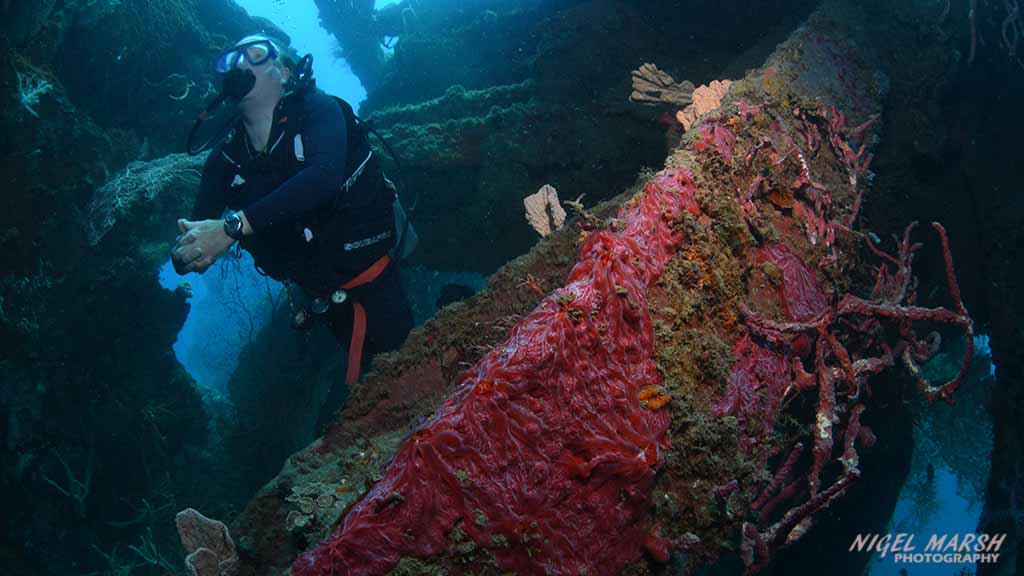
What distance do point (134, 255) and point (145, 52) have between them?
3687mm

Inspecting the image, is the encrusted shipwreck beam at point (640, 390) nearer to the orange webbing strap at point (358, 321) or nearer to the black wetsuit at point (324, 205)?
the orange webbing strap at point (358, 321)

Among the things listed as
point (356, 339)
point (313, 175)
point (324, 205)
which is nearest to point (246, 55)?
point (324, 205)

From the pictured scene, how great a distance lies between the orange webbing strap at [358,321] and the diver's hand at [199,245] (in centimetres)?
149

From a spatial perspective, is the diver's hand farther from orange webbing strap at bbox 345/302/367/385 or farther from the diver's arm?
orange webbing strap at bbox 345/302/367/385

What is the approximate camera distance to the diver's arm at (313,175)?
372 centimetres

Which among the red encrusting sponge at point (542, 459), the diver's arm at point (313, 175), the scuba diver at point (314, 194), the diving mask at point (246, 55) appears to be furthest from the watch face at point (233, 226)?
the red encrusting sponge at point (542, 459)

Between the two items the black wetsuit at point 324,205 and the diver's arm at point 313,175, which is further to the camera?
the black wetsuit at point 324,205

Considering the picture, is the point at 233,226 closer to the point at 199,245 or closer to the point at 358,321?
the point at 199,245

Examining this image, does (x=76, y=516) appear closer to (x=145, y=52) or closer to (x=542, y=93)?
(x=145, y=52)

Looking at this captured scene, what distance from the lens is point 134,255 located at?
7895mm

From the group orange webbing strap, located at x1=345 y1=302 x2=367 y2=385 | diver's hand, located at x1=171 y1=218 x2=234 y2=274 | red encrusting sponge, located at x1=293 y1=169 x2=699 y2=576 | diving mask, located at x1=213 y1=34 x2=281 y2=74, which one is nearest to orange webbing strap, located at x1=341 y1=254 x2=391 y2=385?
orange webbing strap, located at x1=345 y1=302 x2=367 y2=385

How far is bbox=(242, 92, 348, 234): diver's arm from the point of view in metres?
3.72

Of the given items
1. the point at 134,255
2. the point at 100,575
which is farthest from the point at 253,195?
the point at 100,575

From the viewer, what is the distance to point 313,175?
3.89m
